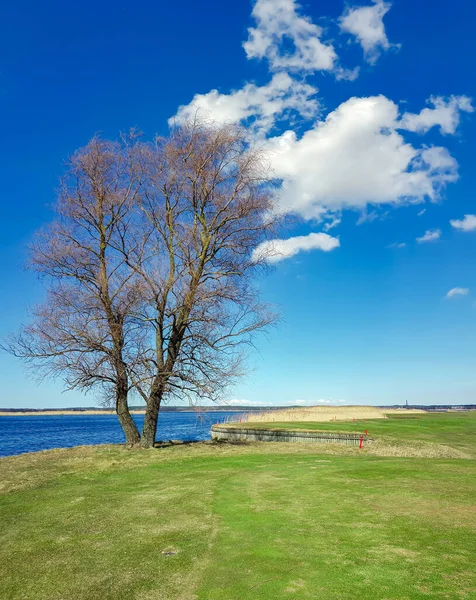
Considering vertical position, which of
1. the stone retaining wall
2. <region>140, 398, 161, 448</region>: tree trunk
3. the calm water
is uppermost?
<region>140, 398, 161, 448</region>: tree trunk

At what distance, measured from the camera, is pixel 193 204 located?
68.8ft

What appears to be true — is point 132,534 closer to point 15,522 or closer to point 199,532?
point 199,532

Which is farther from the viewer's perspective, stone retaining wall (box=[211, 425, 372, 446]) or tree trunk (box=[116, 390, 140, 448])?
stone retaining wall (box=[211, 425, 372, 446])

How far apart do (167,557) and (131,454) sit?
11.7m

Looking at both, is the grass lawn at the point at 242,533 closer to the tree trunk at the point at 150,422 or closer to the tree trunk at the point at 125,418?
the tree trunk at the point at 150,422

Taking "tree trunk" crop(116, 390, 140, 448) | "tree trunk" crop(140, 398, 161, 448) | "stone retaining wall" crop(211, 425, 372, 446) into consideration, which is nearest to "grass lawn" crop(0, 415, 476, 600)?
"tree trunk" crop(140, 398, 161, 448)

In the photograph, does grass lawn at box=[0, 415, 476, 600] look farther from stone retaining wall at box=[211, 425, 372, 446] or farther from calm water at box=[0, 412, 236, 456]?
stone retaining wall at box=[211, 425, 372, 446]

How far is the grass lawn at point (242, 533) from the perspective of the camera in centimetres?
590

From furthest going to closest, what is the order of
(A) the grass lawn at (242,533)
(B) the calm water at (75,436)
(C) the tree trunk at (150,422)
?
(B) the calm water at (75,436) → (C) the tree trunk at (150,422) → (A) the grass lawn at (242,533)

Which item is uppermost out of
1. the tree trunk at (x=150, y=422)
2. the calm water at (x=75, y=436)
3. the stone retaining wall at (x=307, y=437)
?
the tree trunk at (x=150, y=422)

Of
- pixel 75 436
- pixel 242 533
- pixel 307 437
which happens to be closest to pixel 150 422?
pixel 307 437

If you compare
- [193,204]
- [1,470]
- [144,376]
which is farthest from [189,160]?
[1,470]

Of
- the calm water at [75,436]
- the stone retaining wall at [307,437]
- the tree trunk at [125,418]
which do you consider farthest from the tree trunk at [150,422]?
the stone retaining wall at [307,437]

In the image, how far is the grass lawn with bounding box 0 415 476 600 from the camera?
590 cm
